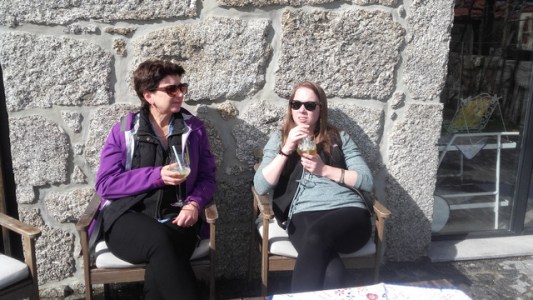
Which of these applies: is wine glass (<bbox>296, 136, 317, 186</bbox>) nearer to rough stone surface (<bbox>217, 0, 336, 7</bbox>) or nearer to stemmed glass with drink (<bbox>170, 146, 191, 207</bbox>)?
stemmed glass with drink (<bbox>170, 146, 191, 207</bbox>)

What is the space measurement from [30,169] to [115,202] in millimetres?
635

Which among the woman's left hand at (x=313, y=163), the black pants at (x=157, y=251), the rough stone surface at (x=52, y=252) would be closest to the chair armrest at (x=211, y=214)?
the black pants at (x=157, y=251)

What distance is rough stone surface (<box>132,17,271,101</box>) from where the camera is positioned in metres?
2.74

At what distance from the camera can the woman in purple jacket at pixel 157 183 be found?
7.49 ft

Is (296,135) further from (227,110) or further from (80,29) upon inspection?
(80,29)

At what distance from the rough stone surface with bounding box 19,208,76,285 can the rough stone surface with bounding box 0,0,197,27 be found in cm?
109

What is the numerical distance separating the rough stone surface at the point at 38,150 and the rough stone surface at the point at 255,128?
1002 millimetres

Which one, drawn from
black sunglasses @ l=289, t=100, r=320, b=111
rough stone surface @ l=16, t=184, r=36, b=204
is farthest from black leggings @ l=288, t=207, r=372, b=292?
rough stone surface @ l=16, t=184, r=36, b=204

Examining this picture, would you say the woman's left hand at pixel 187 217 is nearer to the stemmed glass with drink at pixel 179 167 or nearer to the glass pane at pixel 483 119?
the stemmed glass with drink at pixel 179 167

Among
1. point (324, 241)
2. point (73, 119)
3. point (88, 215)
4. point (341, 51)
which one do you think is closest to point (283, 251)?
point (324, 241)

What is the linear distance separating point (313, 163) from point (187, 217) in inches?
28.1

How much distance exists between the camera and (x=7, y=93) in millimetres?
2648

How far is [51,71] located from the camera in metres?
2.66

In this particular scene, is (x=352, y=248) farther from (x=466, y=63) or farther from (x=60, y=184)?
(x=466, y=63)
